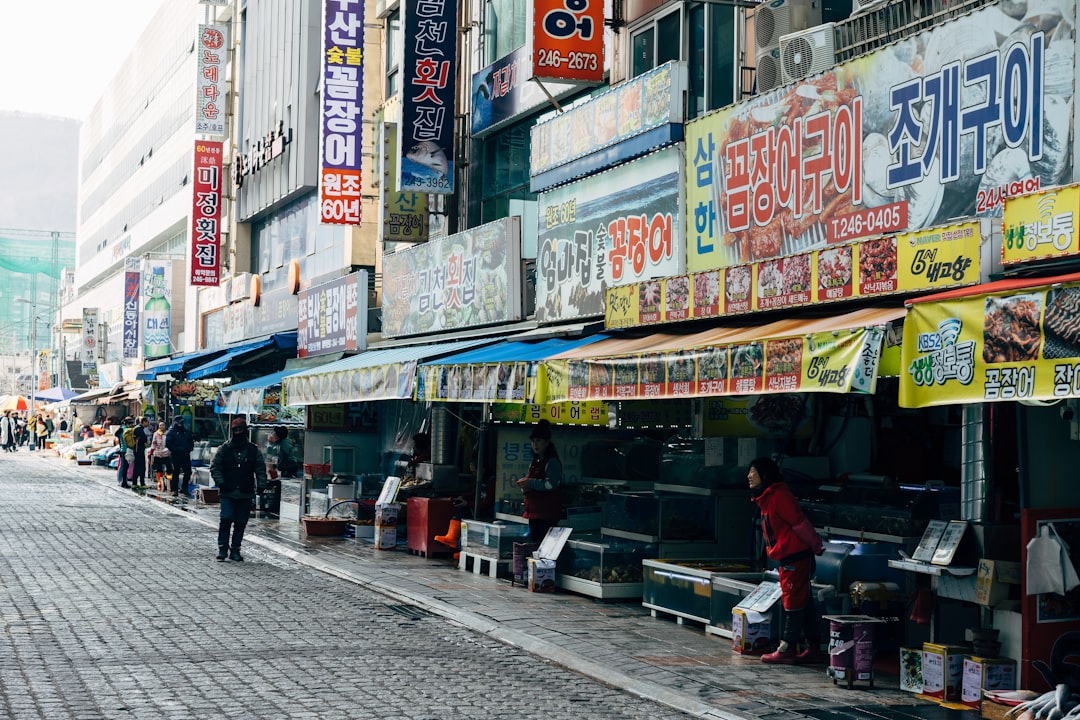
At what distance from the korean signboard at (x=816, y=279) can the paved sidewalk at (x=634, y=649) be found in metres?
3.00

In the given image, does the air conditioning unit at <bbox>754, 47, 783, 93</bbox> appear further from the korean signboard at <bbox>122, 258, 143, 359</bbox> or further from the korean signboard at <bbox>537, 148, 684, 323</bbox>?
the korean signboard at <bbox>122, 258, 143, 359</bbox>

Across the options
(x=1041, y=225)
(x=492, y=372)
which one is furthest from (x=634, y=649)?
(x=1041, y=225)

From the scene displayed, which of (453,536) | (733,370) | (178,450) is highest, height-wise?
(733,370)

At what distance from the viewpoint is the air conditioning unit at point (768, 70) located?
14.4 metres

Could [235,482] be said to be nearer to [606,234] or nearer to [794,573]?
[606,234]

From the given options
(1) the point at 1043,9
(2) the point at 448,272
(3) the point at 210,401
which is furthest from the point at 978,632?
(3) the point at 210,401

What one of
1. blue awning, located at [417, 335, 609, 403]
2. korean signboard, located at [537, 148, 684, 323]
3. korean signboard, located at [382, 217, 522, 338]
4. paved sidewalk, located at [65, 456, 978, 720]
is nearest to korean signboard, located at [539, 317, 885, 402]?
blue awning, located at [417, 335, 609, 403]

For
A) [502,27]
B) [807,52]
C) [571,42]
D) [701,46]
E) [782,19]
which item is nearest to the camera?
[807,52]

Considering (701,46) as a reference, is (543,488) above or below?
below

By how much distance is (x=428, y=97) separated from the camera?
A: 22.8 m

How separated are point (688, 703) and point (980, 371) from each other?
302 cm

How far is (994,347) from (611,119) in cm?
945

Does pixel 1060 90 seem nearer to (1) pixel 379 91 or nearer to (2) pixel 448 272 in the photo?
(2) pixel 448 272

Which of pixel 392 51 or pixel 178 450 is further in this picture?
pixel 178 450
